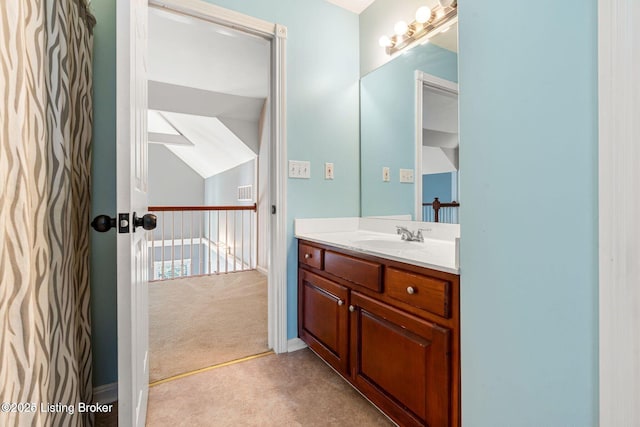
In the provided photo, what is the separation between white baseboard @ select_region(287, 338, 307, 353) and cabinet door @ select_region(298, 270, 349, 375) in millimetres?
56

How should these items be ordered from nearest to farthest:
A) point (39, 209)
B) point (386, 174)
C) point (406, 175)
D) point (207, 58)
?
point (39, 209), point (406, 175), point (386, 174), point (207, 58)

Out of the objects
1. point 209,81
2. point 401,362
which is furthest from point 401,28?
point 209,81

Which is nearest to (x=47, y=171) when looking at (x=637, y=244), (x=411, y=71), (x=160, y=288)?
(x=637, y=244)

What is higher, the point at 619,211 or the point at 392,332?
the point at 619,211

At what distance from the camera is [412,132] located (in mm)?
1849

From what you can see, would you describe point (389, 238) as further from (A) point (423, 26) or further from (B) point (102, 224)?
(B) point (102, 224)

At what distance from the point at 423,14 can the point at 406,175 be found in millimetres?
895

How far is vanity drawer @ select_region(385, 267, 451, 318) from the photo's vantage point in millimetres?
980

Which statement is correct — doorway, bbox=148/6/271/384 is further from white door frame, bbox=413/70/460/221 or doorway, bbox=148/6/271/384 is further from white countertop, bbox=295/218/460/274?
white door frame, bbox=413/70/460/221

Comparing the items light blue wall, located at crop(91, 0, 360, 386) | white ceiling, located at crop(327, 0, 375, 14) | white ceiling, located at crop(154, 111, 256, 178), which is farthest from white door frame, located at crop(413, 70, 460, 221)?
white ceiling, located at crop(154, 111, 256, 178)

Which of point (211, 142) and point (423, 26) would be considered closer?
point (423, 26)

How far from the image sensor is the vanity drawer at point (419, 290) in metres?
0.98

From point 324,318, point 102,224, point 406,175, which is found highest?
point 406,175

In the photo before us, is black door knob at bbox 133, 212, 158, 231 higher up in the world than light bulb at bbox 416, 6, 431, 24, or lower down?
lower down
